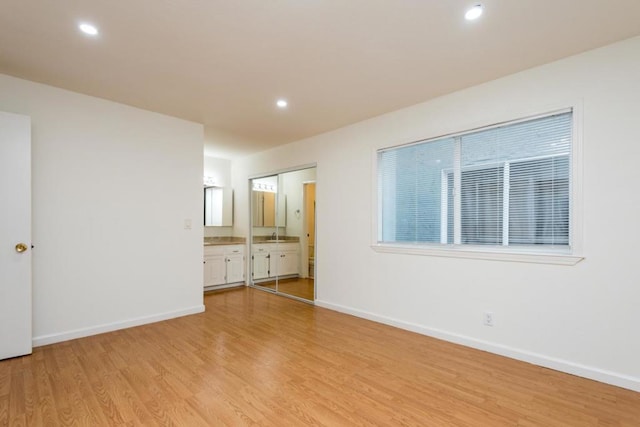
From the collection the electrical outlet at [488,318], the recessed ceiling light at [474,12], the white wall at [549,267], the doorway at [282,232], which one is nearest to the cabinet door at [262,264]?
the doorway at [282,232]

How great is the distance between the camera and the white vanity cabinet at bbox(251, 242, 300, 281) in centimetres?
595

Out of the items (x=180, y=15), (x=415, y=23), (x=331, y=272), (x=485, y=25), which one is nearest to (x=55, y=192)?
(x=180, y=15)

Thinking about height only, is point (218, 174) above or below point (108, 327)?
above

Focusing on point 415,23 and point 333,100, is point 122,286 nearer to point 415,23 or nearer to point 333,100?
point 333,100

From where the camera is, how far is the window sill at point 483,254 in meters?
2.59

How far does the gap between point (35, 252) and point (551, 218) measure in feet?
16.0

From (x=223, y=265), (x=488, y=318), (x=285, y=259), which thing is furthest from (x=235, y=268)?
(x=488, y=318)

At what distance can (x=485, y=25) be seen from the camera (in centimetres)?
218

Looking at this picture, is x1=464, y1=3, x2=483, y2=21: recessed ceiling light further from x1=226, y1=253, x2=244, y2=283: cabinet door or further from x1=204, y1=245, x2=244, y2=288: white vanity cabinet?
x1=226, y1=253, x2=244, y2=283: cabinet door

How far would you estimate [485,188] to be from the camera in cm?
310

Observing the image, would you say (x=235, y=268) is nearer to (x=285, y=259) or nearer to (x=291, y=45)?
(x=285, y=259)

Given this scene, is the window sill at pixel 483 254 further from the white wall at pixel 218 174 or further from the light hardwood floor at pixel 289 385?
the white wall at pixel 218 174

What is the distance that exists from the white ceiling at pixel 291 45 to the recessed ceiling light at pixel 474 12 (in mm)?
45

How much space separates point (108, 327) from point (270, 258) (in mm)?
2920
